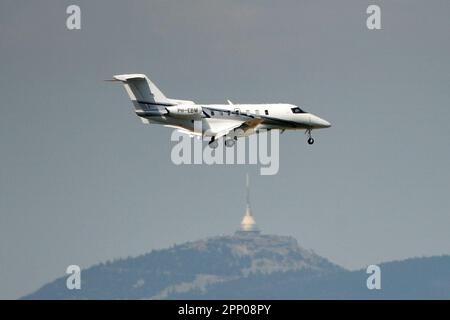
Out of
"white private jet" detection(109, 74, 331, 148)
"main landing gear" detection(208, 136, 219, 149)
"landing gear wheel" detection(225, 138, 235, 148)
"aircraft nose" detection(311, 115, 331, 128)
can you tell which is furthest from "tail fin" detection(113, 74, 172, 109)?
"aircraft nose" detection(311, 115, 331, 128)

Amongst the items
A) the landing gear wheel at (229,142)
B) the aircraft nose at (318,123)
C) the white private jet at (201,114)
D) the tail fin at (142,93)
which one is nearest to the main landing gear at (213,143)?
the white private jet at (201,114)

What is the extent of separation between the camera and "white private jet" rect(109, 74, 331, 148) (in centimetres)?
13550

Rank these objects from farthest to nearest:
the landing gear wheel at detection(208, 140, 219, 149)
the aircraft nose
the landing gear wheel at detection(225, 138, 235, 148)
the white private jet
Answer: the aircraft nose < the landing gear wheel at detection(208, 140, 219, 149) < the landing gear wheel at detection(225, 138, 235, 148) < the white private jet

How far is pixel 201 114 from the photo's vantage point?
137 meters

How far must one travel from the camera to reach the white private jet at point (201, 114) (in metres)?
136

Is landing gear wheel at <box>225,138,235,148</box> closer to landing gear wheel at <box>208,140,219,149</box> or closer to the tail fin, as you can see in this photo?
landing gear wheel at <box>208,140,219,149</box>
